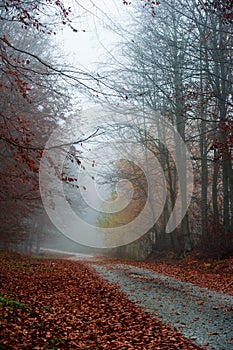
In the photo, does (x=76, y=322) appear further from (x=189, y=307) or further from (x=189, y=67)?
(x=189, y=67)

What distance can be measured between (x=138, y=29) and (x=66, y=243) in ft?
158

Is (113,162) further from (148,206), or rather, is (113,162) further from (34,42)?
(34,42)

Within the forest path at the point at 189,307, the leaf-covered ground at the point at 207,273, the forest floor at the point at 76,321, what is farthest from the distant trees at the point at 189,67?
the forest floor at the point at 76,321

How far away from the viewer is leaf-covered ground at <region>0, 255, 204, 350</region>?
4.99 meters

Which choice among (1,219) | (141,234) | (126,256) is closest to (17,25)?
(1,219)

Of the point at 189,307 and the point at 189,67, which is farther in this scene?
the point at 189,67

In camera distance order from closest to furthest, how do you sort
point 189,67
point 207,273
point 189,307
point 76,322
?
point 76,322 < point 189,307 < point 207,273 < point 189,67

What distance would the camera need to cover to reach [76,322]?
6.16m

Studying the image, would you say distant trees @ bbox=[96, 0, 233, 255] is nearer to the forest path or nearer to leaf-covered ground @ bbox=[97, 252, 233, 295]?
leaf-covered ground @ bbox=[97, 252, 233, 295]

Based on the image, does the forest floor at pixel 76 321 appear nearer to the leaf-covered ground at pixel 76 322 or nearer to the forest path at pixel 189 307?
the leaf-covered ground at pixel 76 322

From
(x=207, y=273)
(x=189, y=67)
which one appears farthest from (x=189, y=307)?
(x=189, y=67)

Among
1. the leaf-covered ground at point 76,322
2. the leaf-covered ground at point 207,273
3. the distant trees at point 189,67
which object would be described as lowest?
the leaf-covered ground at point 76,322

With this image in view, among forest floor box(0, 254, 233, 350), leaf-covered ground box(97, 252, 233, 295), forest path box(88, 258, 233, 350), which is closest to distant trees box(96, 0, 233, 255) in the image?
leaf-covered ground box(97, 252, 233, 295)

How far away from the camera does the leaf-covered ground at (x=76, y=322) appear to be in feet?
16.4
